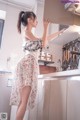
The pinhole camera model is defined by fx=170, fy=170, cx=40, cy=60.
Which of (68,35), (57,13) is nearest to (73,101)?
(57,13)

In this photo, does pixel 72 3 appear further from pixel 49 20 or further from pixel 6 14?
pixel 6 14

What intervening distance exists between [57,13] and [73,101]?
79 centimetres

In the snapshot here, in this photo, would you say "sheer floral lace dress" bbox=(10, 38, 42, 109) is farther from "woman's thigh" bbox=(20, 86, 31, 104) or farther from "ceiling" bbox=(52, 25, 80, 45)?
"ceiling" bbox=(52, 25, 80, 45)

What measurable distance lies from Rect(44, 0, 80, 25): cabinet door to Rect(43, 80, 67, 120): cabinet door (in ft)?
1.77

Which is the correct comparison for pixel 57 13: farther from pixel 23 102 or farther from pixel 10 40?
pixel 10 40

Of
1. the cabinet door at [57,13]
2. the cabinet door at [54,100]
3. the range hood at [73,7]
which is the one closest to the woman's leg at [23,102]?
the cabinet door at [54,100]

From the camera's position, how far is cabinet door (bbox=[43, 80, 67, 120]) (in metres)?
1.26

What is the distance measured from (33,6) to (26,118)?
6.46ft

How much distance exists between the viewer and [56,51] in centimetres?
258

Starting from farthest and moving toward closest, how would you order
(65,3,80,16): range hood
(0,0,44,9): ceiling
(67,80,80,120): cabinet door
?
(0,0,44,9): ceiling → (65,3,80,16): range hood → (67,80,80,120): cabinet door

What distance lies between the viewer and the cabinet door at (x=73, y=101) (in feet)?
3.42

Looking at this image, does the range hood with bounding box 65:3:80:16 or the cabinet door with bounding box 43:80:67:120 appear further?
the range hood with bounding box 65:3:80:16

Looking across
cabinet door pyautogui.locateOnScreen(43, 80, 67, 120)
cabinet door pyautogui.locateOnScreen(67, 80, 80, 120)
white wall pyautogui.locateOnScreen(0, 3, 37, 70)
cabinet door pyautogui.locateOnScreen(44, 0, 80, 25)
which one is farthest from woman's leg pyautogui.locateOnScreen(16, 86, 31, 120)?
white wall pyautogui.locateOnScreen(0, 3, 37, 70)

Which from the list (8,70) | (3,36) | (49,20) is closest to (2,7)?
(3,36)
